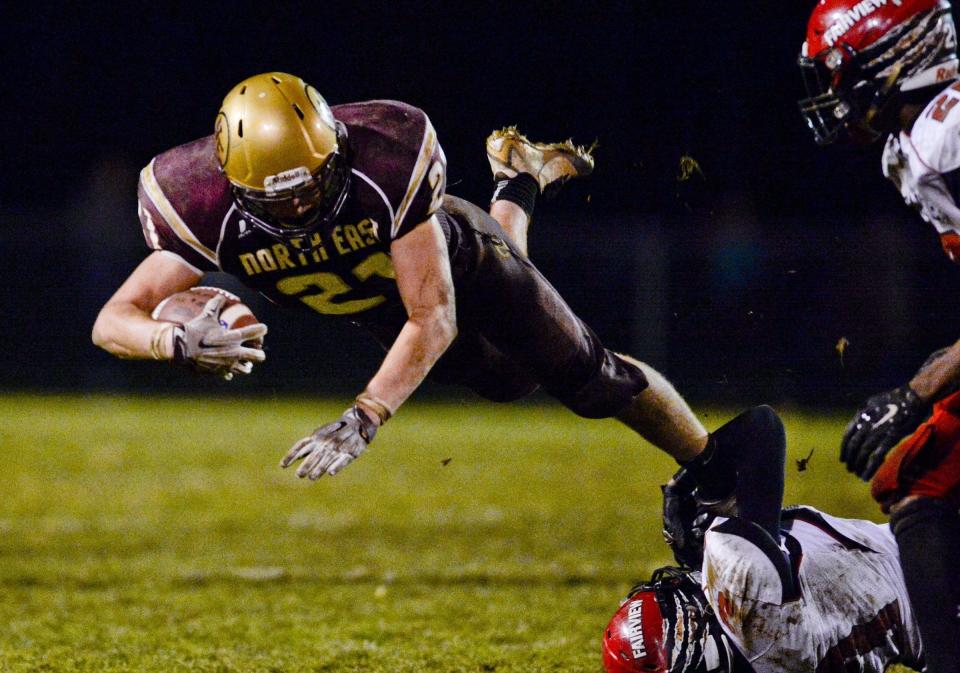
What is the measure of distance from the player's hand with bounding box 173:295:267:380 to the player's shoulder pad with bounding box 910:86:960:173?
1.68 meters

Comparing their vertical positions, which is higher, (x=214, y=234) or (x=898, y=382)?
(x=214, y=234)

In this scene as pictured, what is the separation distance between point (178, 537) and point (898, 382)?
27.3 ft

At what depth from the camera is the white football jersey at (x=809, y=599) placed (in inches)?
117

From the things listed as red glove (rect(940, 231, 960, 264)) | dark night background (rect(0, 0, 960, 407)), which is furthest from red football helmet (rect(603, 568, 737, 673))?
dark night background (rect(0, 0, 960, 407))

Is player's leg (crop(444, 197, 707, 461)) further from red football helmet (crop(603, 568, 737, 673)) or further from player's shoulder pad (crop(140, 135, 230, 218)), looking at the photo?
red football helmet (crop(603, 568, 737, 673))

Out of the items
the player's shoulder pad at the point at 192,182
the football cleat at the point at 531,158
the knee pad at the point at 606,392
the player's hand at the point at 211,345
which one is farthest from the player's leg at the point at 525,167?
the player's hand at the point at 211,345

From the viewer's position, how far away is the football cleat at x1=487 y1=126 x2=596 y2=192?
446cm

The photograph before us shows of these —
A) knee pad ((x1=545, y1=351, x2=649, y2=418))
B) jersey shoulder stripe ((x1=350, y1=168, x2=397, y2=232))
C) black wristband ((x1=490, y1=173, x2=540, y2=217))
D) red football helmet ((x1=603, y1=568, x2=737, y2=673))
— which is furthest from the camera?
black wristband ((x1=490, y1=173, x2=540, y2=217))

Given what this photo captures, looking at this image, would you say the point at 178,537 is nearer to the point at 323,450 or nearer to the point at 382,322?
the point at 382,322

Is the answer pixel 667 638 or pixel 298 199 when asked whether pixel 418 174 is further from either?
pixel 667 638

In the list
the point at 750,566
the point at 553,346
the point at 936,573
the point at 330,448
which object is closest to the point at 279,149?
the point at 330,448

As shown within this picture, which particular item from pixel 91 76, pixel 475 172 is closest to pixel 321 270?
pixel 475 172

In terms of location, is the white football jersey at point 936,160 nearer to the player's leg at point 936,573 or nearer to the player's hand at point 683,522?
the player's leg at point 936,573

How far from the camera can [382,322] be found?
3.94 meters
